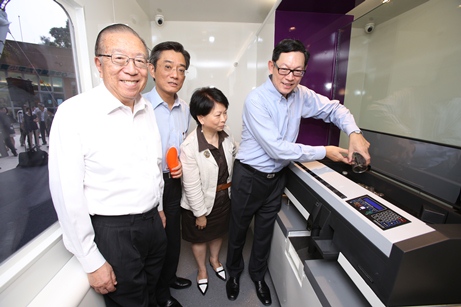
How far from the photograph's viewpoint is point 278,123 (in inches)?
55.1

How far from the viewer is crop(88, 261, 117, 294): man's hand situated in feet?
3.03

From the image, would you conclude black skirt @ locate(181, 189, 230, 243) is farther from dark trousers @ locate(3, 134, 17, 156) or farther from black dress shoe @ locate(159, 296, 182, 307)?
dark trousers @ locate(3, 134, 17, 156)

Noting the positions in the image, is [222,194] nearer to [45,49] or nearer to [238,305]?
[238,305]

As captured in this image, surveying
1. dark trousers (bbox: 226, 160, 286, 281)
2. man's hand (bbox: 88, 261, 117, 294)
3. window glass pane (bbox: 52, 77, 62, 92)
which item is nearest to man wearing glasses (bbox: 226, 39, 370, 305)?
dark trousers (bbox: 226, 160, 286, 281)

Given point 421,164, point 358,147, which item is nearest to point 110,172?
point 358,147

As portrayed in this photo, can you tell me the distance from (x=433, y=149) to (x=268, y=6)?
5.83 feet

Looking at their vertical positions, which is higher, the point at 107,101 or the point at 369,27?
the point at 369,27

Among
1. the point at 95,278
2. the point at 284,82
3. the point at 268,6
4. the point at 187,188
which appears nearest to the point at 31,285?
the point at 95,278

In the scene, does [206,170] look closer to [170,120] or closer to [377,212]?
[170,120]

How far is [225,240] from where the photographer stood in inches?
93.0

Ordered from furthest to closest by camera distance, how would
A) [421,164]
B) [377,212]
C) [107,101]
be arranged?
[421,164], [107,101], [377,212]

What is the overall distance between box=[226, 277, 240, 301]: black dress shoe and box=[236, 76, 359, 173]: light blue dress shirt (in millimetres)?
972

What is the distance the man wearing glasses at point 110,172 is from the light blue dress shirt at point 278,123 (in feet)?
2.08

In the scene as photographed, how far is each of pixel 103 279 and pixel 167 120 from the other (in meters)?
0.94
